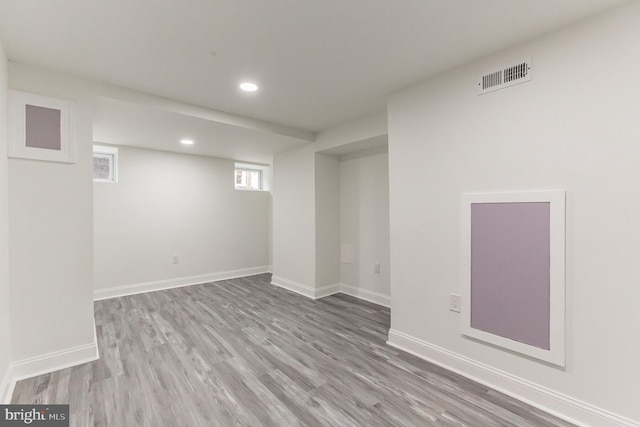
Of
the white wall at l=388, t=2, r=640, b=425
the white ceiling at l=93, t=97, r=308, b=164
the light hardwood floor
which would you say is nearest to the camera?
the white wall at l=388, t=2, r=640, b=425

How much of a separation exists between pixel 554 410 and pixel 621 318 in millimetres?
722

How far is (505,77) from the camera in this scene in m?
2.04

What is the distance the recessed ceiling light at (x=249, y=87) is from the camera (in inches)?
103

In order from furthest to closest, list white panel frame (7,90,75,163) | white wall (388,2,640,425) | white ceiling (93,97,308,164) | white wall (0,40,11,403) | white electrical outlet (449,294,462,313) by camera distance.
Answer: white ceiling (93,97,308,164), white electrical outlet (449,294,462,313), white panel frame (7,90,75,163), white wall (0,40,11,403), white wall (388,2,640,425)

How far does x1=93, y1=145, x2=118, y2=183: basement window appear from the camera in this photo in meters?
4.23

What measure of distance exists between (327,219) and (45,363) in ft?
10.9

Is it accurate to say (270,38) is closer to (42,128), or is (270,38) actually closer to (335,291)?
(42,128)

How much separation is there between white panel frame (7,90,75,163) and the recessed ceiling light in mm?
1423

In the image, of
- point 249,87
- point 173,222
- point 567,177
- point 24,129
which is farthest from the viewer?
point 173,222

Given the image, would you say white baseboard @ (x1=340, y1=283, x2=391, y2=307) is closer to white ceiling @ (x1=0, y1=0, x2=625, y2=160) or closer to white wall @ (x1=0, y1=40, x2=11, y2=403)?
white ceiling @ (x1=0, y1=0, x2=625, y2=160)

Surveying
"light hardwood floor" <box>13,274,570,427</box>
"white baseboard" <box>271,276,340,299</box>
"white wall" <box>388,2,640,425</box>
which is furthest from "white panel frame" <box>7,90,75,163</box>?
"white baseboard" <box>271,276,340,299</box>

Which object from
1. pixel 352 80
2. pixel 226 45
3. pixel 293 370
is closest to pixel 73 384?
pixel 293 370

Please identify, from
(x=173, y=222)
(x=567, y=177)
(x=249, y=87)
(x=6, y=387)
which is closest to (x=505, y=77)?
(x=567, y=177)

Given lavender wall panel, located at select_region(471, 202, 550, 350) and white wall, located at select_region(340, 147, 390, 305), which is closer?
lavender wall panel, located at select_region(471, 202, 550, 350)
